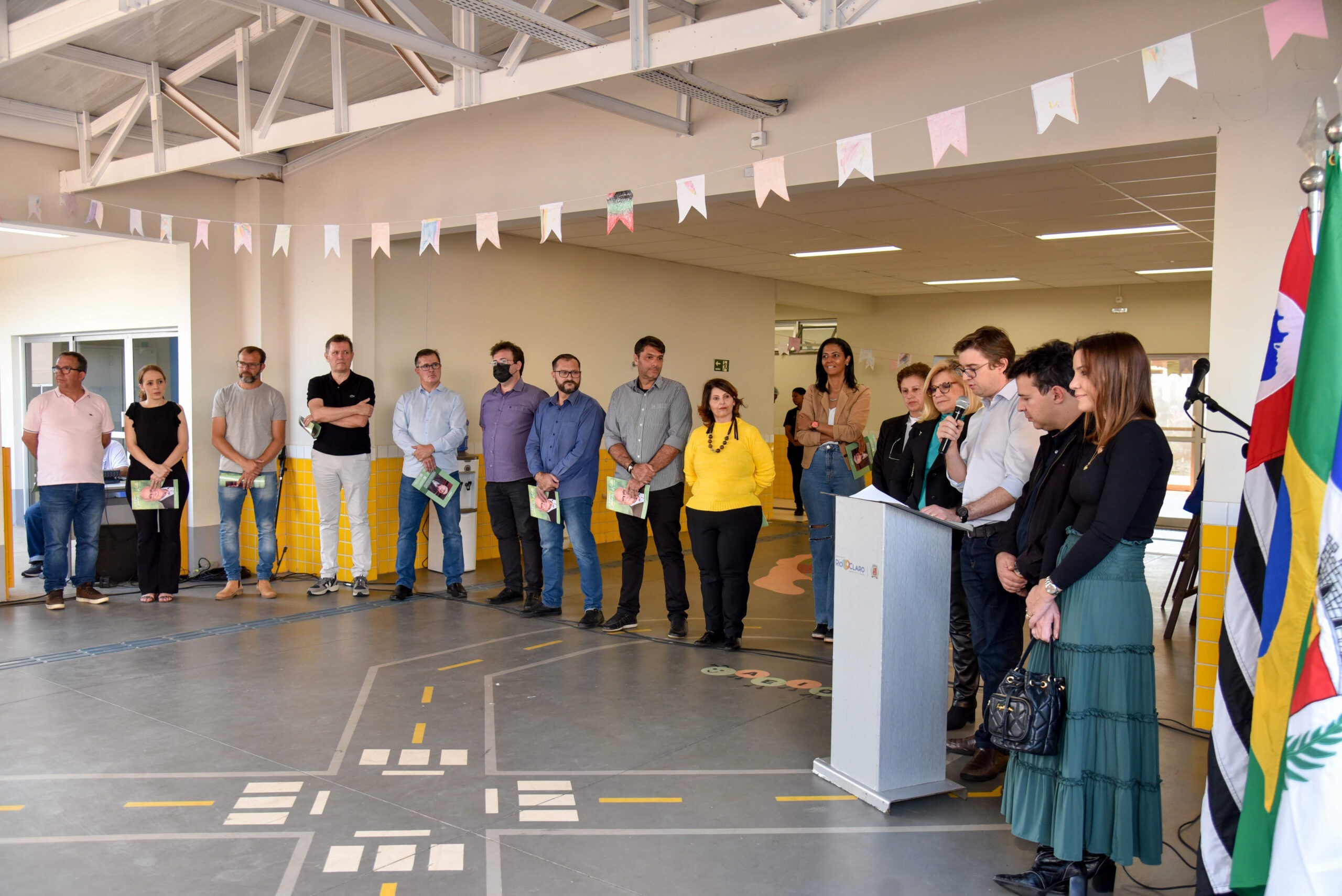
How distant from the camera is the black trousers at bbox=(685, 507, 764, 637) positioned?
17.8 ft

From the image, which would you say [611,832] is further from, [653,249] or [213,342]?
[653,249]

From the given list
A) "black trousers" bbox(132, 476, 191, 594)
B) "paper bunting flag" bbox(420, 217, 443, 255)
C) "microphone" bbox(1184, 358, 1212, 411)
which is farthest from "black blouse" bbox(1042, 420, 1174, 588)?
"black trousers" bbox(132, 476, 191, 594)

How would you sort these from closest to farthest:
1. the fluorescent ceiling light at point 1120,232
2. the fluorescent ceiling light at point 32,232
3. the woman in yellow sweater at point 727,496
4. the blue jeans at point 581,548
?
the woman in yellow sweater at point 727,496, the blue jeans at point 581,548, the fluorescent ceiling light at point 32,232, the fluorescent ceiling light at point 1120,232

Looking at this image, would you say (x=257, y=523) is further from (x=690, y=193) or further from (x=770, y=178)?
(x=770, y=178)

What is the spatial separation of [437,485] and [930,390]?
3769 mm

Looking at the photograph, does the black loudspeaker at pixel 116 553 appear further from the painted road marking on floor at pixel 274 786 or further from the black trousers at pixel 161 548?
the painted road marking on floor at pixel 274 786

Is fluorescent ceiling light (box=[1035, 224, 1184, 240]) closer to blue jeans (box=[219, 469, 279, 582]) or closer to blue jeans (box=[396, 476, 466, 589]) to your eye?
blue jeans (box=[396, 476, 466, 589])

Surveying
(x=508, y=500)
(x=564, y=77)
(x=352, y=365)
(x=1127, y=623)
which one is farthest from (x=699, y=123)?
(x=1127, y=623)

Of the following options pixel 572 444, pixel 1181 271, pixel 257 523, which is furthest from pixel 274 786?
pixel 1181 271

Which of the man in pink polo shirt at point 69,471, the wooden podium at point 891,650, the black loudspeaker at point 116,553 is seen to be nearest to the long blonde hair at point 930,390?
the wooden podium at point 891,650

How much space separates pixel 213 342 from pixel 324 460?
5.58 ft

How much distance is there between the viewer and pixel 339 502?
7.06 m

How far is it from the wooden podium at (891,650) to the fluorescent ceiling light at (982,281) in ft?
28.9

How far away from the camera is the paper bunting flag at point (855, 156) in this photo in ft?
14.8
